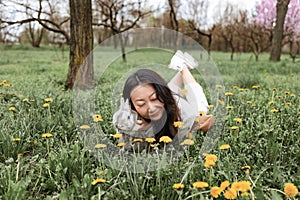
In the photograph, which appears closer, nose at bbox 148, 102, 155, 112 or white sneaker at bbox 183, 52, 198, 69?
nose at bbox 148, 102, 155, 112

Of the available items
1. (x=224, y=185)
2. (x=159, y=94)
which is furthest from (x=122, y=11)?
(x=224, y=185)

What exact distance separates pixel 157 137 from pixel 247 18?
65.0ft

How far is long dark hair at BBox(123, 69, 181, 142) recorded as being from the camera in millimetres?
2582

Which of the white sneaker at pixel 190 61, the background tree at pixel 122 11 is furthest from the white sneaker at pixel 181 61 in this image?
the background tree at pixel 122 11

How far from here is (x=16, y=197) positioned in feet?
5.58

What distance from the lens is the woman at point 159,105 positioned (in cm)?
255

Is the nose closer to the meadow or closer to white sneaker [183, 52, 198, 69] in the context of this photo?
the meadow

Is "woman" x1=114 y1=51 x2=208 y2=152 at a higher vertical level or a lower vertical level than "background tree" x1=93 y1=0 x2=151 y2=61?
lower

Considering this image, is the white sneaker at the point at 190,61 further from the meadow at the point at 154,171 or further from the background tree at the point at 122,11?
the background tree at the point at 122,11

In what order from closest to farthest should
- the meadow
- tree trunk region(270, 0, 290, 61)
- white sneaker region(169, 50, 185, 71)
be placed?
the meadow → white sneaker region(169, 50, 185, 71) → tree trunk region(270, 0, 290, 61)

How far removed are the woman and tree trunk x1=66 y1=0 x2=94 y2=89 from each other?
8.68 ft

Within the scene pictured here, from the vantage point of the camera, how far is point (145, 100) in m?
2.55

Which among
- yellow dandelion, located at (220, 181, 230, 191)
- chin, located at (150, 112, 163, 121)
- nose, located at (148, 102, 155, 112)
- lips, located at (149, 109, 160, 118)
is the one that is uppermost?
nose, located at (148, 102, 155, 112)

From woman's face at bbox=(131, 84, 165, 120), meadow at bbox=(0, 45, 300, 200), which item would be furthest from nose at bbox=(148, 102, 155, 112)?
meadow at bbox=(0, 45, 300, 200)
